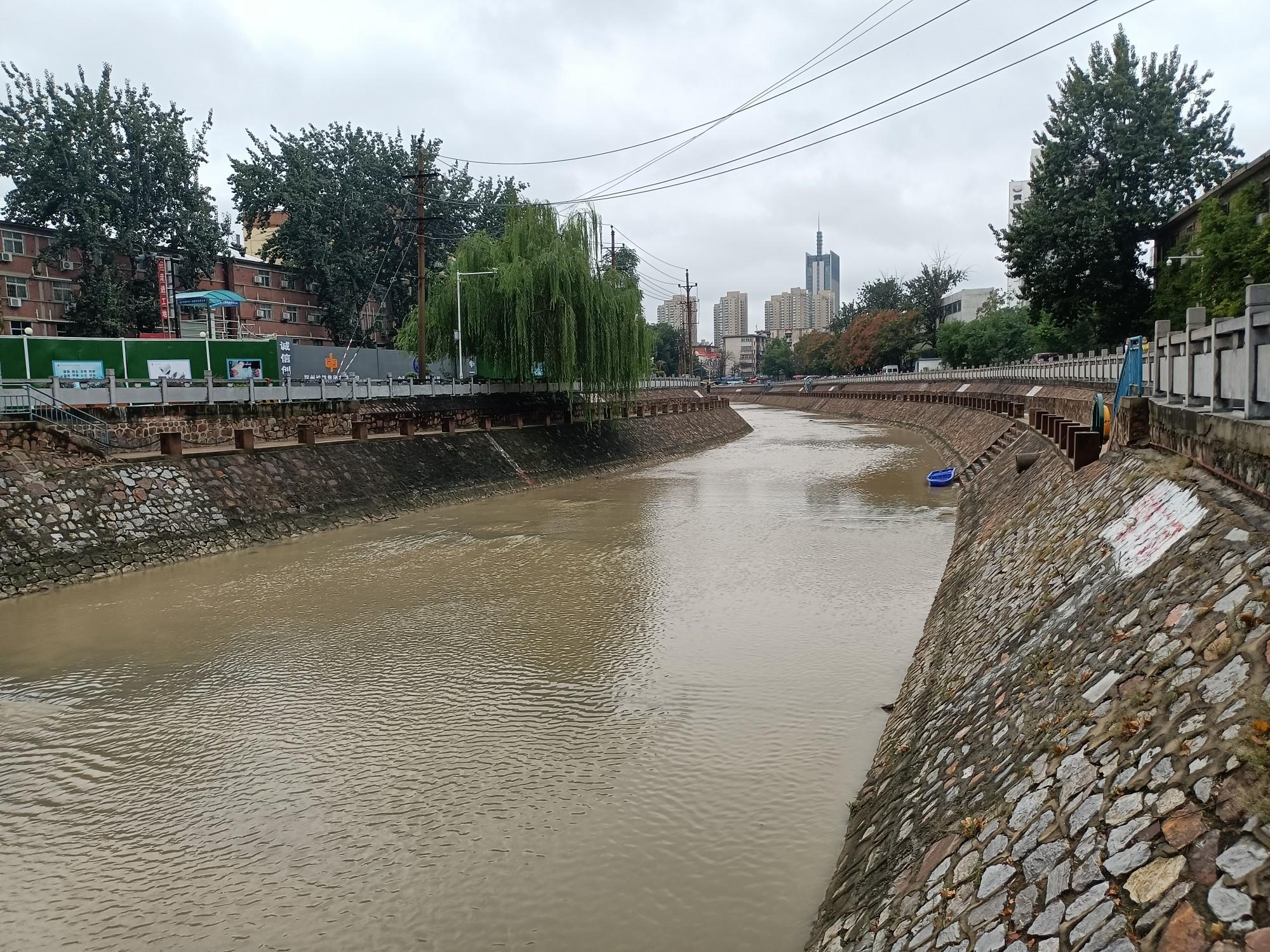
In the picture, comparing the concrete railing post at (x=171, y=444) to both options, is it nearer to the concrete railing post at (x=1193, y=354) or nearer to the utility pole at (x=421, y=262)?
the utility pole at (x=421, y=262)

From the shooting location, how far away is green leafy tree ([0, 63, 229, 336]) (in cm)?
4303

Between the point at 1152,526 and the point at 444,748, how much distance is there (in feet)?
22.4

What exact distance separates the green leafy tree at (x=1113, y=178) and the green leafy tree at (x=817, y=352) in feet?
218

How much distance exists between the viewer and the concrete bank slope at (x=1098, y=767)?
138 inches

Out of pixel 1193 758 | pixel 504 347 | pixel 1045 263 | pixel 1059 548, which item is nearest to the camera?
pixel 1193 758

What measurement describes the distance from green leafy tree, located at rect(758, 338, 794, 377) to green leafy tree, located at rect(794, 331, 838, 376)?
688 cm

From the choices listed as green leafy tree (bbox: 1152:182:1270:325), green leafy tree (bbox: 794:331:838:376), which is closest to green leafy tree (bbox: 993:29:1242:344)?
green leafy tree (bbox: 1152:182:1270:325)

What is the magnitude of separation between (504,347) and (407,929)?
95.3 ft

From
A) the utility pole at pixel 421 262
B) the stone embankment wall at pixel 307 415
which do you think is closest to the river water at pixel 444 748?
the stone embankment wall at pixel 307 415

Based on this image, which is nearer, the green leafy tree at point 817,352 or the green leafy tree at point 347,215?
the green leafy tree at point 347,215

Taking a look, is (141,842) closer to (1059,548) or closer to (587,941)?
(587,941)

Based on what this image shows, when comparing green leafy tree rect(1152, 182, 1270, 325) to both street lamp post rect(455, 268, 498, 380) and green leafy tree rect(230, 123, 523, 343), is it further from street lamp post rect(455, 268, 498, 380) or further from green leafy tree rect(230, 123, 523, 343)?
green leafy tree rect(230, 123, 523, 343)

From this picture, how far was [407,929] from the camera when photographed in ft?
19.1

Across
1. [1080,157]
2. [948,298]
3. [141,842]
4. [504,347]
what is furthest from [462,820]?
[948,298]
